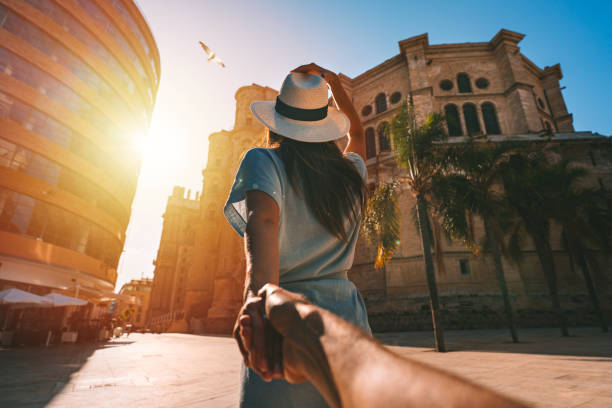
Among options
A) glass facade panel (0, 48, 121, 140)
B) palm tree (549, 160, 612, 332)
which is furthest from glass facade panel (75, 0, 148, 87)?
palm tree (549, 160, 612, 332)

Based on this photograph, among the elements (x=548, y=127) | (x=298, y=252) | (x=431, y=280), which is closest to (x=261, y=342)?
(x=298, y=252)

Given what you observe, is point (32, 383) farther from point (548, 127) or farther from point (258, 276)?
point (548, 127)

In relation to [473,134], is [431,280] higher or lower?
lower

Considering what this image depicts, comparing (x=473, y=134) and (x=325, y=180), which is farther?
(x=473, y=134)

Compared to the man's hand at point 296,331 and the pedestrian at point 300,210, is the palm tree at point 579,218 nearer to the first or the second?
the pedestrian at point 300,210

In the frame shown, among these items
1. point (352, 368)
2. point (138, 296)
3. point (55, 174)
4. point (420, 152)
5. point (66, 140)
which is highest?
point (66, 140)

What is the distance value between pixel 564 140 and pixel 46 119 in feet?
110

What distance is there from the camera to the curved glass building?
15.6 meters

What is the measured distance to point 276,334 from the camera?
A: 639 mm

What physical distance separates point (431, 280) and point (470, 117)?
1969cm

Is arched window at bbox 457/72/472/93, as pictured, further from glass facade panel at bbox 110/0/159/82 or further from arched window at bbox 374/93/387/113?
glass facade panel at bbox 110/0/159/82

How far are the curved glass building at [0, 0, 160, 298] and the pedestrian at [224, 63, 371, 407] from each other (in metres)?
18.9

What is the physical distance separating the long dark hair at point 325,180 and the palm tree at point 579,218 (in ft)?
52.6

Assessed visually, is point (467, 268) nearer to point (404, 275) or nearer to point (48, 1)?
point (404, 275)
